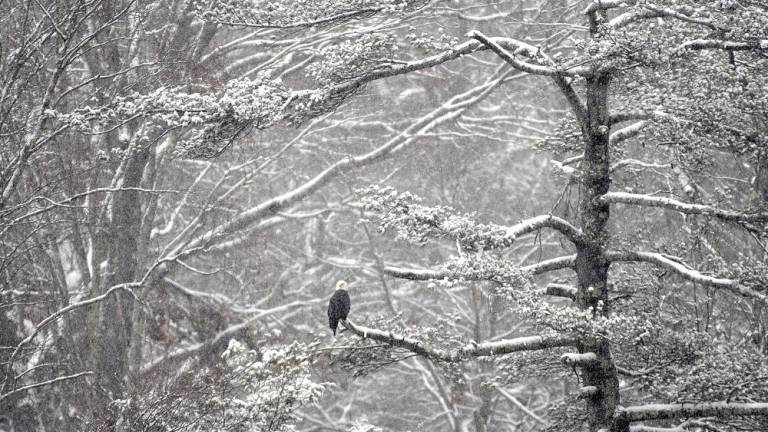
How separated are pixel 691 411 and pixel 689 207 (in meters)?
1.91

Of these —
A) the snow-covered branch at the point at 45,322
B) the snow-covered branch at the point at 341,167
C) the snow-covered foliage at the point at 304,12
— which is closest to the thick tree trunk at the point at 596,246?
the snow-covered foliage at the point at 304,12

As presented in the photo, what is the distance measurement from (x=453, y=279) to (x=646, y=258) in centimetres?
216

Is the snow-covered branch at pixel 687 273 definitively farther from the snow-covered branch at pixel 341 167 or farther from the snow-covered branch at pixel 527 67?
the snow-covered branch at pixel 341 167

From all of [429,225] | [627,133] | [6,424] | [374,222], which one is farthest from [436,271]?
[6,424]

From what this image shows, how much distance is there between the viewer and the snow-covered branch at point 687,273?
6980mm

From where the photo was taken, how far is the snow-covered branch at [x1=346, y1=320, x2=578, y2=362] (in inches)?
292

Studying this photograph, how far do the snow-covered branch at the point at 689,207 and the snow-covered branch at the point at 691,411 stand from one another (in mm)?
1653

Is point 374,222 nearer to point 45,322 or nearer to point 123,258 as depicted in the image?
point 45,322

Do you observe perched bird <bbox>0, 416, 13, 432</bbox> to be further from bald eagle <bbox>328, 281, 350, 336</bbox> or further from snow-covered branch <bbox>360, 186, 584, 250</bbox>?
snow-covered branch <bbox>360, 186, 584, 250</bbox>

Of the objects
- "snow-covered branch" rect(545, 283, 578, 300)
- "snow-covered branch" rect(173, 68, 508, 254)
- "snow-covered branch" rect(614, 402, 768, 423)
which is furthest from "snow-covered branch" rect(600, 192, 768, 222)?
"snow-covered branch" rect(173, 68, 508, 254)

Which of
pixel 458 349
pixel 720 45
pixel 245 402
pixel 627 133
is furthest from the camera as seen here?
pixel 627 133

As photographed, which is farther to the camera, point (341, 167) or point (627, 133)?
point (341, 167)

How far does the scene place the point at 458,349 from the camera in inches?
295

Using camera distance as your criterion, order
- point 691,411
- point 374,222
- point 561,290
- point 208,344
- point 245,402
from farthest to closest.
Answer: point 208,344, point 561,290, point 374,222, point 245,402, point 691,411
